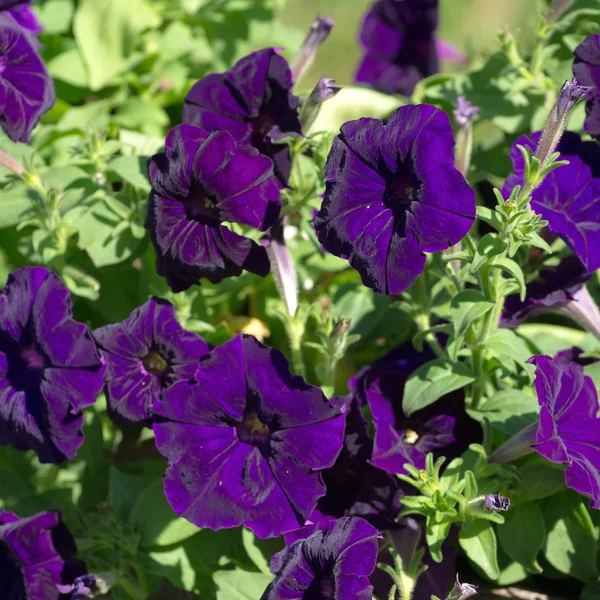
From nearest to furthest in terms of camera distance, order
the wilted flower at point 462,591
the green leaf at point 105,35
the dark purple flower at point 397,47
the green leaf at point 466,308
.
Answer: the wilted flower at point 462,591
the green leaf at point 466,308
the green leaf at point 105,35
the dark purple flower at point 397,47

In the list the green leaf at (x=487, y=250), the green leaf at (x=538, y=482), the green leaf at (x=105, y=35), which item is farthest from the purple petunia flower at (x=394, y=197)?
the green leaf at (x=105, y=35)

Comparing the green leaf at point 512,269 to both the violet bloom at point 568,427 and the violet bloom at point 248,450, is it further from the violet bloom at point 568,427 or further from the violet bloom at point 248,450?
the violet bloom at point 248,450

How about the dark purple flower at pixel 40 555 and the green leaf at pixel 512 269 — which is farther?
the dark purple flower at pixel 40 555

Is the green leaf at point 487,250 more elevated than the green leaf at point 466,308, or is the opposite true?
the green leaf at point 487,250

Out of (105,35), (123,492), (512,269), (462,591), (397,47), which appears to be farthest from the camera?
(397,47)

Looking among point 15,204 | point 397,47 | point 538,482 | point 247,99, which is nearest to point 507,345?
point 538,482

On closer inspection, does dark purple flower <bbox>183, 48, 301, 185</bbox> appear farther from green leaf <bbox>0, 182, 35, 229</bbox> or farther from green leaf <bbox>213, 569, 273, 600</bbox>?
green leaf <bbox>213, 569, 273, 600</bbox>

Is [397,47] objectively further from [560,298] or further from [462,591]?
[462,591]

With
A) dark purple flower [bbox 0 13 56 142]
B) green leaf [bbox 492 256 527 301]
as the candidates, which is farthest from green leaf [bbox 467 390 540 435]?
dark purple flower [bbox 0 13 56 142]
